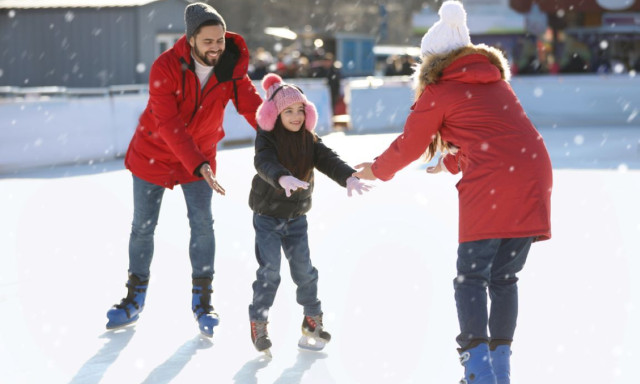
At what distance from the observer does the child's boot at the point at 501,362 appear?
371 cm

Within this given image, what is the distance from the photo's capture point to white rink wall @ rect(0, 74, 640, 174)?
12203 mm

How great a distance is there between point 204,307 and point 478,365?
164cm

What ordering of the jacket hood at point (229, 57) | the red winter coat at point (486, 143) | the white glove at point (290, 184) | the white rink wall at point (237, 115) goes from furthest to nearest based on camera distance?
the white rink wall at point (237, 115)
the jacket hood at point (229, 57)
the white glove at point (290, 184)
the red winter coat at point (486, 143)

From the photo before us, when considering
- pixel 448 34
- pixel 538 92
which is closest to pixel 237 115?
pixel 538 92

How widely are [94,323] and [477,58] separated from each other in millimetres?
2367

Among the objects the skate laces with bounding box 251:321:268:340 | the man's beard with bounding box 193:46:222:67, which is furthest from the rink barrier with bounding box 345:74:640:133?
the skate laces with bounding box 251:321:268:340

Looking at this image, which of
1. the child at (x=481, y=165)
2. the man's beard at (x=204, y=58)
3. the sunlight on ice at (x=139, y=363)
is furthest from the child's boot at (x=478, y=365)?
the man's beard at (x=204, y=58)

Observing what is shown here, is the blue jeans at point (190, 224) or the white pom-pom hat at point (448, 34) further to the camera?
the blue jeans at point (190, 224)

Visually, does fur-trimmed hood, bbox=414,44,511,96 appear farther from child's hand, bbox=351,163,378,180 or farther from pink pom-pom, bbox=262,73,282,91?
pink pom-pom, bbox=262,73,282,91

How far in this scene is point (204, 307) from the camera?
4852mm

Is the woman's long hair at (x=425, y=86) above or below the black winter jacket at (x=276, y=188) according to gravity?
above

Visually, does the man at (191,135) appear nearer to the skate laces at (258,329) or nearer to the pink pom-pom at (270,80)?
the pink pom-pom at (270,80)

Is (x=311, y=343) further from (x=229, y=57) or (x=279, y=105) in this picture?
(x=229, y=57)

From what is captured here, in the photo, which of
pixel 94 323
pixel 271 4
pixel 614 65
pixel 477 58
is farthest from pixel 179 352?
pixel 271 4
